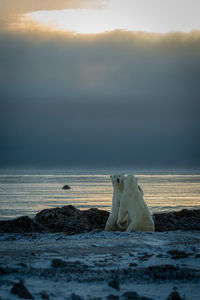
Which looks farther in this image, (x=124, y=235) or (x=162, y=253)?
(x=124, y=235)

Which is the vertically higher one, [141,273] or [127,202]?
[127,202]

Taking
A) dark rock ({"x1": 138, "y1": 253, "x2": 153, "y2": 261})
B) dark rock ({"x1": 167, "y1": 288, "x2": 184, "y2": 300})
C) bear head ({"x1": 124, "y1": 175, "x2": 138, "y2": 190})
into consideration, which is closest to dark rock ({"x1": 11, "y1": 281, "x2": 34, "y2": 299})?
dark rock ({"x1": 167, "y1": 288, "x2": 184, "y2": 300})

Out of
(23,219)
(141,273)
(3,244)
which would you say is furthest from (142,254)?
(23,219)

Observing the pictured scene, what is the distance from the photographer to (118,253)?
7.05 meters

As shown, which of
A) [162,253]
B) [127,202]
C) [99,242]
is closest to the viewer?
[162,253]

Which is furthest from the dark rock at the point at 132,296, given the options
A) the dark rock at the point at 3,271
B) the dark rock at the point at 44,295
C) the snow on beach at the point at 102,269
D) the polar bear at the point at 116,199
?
the polar bear at the point at 116,199

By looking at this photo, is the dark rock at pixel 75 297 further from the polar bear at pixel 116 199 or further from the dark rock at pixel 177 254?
the polar bear at pixel 116 199

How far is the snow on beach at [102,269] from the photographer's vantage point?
488 cm

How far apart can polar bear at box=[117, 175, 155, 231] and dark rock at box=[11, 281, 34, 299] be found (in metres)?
5.87

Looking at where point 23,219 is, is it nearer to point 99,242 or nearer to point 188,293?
point 99,242

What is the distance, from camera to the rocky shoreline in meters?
12.1

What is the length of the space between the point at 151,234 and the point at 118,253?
237 centimetres

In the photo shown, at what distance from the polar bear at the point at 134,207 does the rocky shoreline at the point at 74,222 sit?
5.98 feet

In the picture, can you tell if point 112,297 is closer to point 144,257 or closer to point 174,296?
point 174,296
